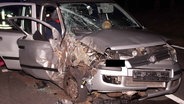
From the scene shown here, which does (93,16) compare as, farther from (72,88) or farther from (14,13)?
(14,13)

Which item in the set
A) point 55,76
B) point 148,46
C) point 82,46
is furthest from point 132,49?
point 55,76

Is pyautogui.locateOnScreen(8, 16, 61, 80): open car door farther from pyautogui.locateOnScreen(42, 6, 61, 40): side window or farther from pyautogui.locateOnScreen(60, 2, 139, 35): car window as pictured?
pyautogui.locateOnScreen(60, 2, 139, 35): car window

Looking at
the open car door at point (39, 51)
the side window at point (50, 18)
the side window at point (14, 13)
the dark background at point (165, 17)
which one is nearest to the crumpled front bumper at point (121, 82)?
the open car door at point (39, 51)

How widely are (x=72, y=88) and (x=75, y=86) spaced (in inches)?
4.5

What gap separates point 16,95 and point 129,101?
7.00 feet

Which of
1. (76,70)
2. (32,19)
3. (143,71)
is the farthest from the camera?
(32,19)

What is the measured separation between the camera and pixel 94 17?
21.7 feet

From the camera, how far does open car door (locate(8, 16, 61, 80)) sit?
596 centimetres

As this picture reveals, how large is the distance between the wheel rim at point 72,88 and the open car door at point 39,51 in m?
0.37

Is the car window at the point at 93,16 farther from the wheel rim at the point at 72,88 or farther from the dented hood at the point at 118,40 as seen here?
the wheel rim at the point at 72,88

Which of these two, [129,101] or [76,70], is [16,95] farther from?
[129,101]

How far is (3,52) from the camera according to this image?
681cm

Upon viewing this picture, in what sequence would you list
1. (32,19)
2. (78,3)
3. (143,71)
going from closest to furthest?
(143,71) < (32,19) < (78,3)

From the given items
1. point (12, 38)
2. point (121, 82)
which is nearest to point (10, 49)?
point (12, 38)
